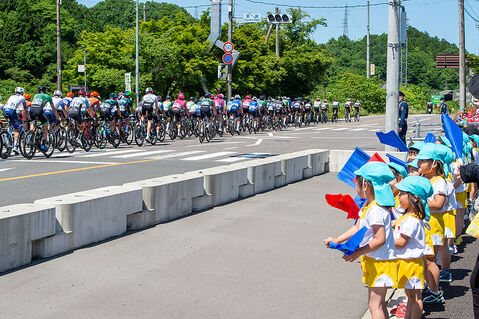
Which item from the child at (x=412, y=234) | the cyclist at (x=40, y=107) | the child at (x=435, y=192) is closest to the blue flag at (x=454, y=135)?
the child at (x=435, y=192)

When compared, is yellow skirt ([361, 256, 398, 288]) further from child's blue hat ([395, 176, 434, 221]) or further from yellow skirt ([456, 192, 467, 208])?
yellow skirt ([456, 192, 467, 208])

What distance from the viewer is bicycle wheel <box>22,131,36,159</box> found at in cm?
1796

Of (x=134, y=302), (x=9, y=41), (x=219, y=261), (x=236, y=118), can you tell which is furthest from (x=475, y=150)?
(x=9, y=41)

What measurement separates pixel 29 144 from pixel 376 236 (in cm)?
1514

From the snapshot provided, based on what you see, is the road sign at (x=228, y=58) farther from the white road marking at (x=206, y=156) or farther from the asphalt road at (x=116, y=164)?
the white road marking at (x=206, y=156)

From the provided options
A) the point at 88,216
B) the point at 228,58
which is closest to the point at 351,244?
the point at 88,216

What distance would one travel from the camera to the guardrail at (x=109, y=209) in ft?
22.5

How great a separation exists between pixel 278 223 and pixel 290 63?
151 ft

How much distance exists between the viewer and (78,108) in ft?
66.8

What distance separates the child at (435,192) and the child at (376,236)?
4.78 ft

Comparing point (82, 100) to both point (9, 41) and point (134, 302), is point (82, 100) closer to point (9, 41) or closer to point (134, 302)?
point (134, 302)

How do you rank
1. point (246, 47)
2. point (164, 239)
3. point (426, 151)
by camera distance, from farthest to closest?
point (246, 47) → point (164, 239) → point (426, 151)

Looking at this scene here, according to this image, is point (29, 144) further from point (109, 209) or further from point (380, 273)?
point (380, 273)

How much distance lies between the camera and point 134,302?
226 inches
